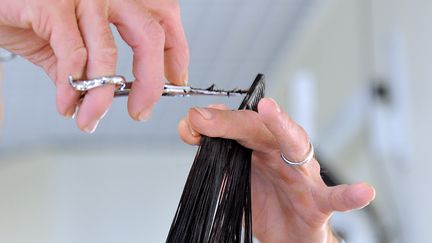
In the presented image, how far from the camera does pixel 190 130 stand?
31.3 inches

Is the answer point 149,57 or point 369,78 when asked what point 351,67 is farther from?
point 149,57

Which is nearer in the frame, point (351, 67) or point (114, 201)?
point (351, 67)

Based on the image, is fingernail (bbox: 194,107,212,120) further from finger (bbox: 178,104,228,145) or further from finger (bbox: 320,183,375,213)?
finger (bbox: 320,183,375,213)

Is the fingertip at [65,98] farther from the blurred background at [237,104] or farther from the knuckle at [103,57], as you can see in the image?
the blurred background at [237,104]

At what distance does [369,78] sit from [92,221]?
3.07m

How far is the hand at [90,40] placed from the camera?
737mm

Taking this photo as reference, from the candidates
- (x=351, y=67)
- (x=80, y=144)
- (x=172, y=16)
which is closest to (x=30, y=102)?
(x=80, y=144)

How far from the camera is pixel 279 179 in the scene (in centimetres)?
88

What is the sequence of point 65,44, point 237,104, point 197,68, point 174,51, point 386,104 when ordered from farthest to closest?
1. point 197,68
2. point 237,104
3. point 386,104
4. point 174,51
5. point 65,44

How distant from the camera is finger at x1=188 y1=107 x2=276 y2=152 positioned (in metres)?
0.77

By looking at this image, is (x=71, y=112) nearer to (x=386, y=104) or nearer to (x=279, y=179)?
(x=279, y=179)

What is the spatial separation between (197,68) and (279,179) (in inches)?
119

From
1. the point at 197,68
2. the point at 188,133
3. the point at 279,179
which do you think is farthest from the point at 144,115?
the point at 197,68

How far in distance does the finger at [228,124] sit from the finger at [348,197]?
0.29 ft
